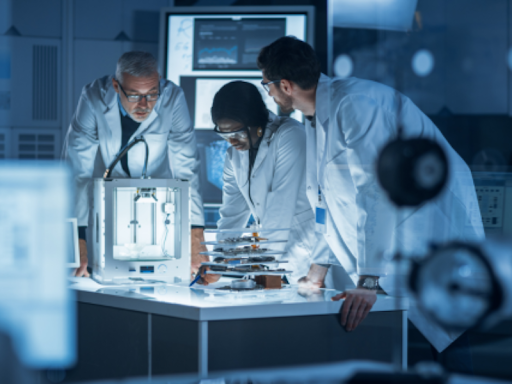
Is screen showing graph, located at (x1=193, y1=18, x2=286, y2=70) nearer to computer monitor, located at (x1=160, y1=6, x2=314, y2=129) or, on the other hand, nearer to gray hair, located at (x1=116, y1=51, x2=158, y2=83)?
computer monitor, located at (x1=160, y1=6, x2=314, y2=129)

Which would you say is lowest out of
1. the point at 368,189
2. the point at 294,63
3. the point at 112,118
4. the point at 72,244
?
the point at 72,244

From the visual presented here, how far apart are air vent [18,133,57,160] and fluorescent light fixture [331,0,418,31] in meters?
2.03

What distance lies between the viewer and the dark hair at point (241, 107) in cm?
206

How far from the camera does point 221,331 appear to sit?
4.63 feet

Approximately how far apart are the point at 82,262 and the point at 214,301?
75 centimetres

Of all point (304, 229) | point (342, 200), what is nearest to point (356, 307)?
point (342, 200)

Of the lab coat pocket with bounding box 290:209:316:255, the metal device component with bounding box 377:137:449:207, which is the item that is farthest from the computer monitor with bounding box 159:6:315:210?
the metal device component with bounding box 377:137:449:207

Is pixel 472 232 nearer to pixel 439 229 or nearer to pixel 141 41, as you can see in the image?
pixel 439 229

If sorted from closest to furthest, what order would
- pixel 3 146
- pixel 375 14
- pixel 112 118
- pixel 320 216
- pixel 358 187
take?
pixel 375 14 < pixel 358 187 < pixel 320 216 < pixel 112 118 < pixel 3 146

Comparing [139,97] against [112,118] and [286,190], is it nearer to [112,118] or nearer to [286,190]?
[112,118]

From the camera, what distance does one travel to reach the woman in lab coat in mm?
2039

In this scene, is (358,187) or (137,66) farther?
(137,66)

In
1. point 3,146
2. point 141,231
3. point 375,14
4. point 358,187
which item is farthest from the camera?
point 3,146

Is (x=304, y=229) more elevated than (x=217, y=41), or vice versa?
(x=217, y=41)
